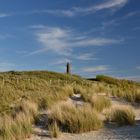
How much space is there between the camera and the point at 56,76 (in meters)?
39.9

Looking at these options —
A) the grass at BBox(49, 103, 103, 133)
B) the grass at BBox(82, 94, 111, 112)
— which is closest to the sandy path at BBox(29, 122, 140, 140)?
the grass at BBox(49, 103, 103, 133)

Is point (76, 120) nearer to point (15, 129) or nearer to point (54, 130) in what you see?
point (54, 130)

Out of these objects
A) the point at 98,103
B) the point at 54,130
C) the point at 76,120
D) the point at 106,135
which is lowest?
the point at 106,135

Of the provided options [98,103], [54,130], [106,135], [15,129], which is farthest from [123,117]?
[15,129]

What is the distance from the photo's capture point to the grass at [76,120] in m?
10.6

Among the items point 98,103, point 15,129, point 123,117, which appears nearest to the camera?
point 15,129

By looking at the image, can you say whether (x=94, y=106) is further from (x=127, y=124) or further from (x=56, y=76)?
(x=56, y=76)

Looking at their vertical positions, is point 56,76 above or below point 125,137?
above

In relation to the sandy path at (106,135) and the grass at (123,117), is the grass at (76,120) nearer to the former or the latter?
the sandy path at (106,135)

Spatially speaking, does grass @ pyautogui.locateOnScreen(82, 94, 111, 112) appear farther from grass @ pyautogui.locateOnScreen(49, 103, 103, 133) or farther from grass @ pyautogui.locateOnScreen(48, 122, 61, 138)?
grass @ pyautogui.locateOnScreen(48, 122, 61, 138)

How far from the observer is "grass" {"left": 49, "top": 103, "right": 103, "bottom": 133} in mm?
10594

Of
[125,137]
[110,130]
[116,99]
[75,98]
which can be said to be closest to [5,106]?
[75,98]

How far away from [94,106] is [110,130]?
3.71 meters

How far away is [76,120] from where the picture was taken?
10617 mm
